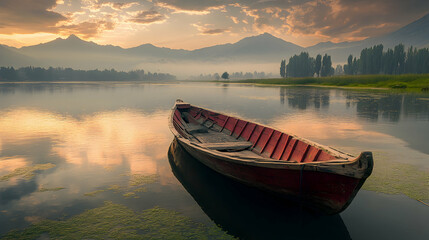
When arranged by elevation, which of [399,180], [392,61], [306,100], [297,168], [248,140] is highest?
[392,61]

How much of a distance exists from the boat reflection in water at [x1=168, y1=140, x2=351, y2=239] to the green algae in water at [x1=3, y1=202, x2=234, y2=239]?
716 mm

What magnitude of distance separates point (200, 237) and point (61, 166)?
28.3ft

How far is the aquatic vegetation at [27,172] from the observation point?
10305mm

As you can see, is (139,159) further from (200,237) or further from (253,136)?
(200,237)

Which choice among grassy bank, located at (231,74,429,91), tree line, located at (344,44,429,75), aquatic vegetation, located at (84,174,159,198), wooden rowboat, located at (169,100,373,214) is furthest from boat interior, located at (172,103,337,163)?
tree line, located at (344,44,429,75)

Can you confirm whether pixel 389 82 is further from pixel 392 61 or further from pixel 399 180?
pixel 399 180

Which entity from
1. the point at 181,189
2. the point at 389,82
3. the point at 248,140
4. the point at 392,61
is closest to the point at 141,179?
the point at 181,189

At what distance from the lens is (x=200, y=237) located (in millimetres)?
6414

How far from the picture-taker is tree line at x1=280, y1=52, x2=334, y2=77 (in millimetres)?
133500

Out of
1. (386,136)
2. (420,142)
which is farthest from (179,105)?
(420,142)

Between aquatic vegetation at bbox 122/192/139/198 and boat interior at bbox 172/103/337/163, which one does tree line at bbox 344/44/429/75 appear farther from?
aquatic vegetation at bbox 122/192/139/198

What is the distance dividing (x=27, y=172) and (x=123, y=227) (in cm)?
703

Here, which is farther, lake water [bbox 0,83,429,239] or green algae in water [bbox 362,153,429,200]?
green algae in water [bbox 362,153,429,200]

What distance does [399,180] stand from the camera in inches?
374
